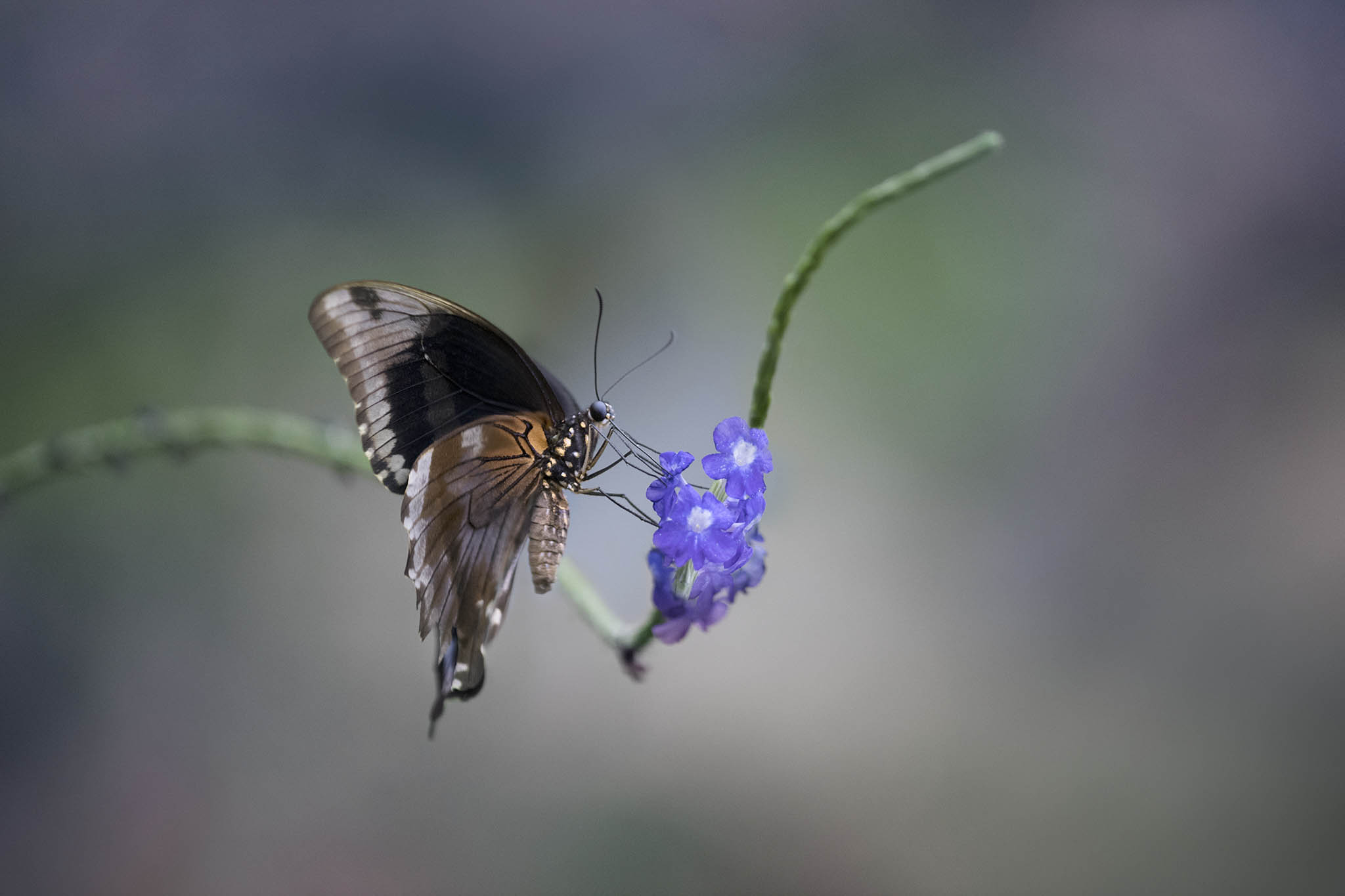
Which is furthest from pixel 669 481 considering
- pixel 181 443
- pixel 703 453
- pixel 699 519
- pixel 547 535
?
pixel 703 453

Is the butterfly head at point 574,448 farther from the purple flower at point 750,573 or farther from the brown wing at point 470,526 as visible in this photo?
the purple flower at point 750,573

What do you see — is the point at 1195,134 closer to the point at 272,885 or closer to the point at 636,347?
the point at 636,347

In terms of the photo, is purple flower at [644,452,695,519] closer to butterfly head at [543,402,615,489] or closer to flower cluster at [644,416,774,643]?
flower cluster at [644,416,774,643]

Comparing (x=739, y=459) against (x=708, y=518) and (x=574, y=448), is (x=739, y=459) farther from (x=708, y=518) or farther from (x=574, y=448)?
A: (x=574, y=448)

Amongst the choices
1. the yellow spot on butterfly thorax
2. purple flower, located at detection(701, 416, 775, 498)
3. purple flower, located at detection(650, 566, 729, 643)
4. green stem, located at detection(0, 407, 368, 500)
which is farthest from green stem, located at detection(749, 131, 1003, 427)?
green stem, located at detection(0, 407, 368, 500)

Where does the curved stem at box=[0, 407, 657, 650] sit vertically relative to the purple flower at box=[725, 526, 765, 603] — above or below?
above

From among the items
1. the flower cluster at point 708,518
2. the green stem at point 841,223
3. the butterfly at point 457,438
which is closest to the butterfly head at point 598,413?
the butterfly at point 457,438
